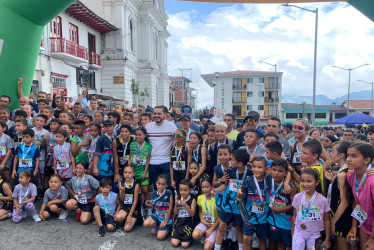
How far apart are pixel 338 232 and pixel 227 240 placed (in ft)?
5.06

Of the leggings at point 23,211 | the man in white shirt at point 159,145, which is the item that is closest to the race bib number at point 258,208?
the man in white shirt at point 159,145

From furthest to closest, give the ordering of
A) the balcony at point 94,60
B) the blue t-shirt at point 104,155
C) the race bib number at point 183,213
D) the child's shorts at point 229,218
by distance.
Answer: the balcony at point 94,60 → the blue t-shirt at point 104,155 → the race bib number at point 183,213 → the child's shorts at point 229,218

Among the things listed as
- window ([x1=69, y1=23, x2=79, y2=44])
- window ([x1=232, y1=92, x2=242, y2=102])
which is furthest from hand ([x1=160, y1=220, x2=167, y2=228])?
window ([x1=232, y1=92, x2=242, y2=102])

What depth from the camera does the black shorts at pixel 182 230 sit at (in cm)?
428

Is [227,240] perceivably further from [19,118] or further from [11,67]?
[11,67]

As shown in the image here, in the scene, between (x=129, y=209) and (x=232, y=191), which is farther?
(x=129, y=209)

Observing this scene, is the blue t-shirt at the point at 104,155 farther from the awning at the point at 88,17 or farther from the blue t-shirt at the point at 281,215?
the awning at the point at 88,17

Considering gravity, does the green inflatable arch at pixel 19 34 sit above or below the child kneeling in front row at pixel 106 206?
above

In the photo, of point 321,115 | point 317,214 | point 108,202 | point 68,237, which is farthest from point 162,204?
point 321,115

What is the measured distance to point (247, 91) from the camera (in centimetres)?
5744

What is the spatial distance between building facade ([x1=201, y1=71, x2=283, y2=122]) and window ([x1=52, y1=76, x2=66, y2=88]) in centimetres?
4005

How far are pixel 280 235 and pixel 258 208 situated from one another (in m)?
0.43

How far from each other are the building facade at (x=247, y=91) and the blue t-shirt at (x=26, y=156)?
51.3 m

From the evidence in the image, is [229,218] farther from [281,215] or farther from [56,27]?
[56,27]
